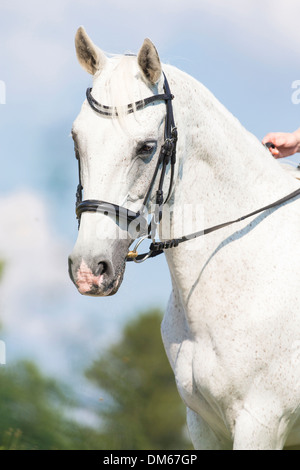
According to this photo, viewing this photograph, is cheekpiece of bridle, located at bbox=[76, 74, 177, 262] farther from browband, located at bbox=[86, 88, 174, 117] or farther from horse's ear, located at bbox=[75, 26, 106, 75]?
horse's ear, located at bbox=[75, 26, 106, 75]

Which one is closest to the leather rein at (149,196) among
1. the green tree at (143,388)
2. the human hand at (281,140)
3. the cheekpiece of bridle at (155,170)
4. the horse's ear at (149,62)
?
the cheekpiece of bridle at (155,170)

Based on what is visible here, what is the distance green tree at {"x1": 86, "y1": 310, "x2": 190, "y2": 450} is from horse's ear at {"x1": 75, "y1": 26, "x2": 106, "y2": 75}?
19677mm

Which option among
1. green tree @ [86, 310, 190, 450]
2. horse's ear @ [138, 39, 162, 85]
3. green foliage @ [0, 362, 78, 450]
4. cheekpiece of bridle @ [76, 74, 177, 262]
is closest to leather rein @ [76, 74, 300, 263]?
cheekpiece of bridle @ [76, 74, 177, 262]

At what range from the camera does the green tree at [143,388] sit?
76.4 ft

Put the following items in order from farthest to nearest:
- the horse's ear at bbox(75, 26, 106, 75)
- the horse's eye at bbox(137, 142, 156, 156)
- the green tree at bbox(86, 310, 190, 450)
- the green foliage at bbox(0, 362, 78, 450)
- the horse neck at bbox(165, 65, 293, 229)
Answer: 1. the green tree at bbox(86, 310, 190, 450)
2. the green foliage at bbox(0, 362, 78, 450)
3. the horse neck at bbox(165, 65, 293, 229)
4. the horse's ear at bbox(75, 26, 106, 75)
5. the horse's eye at bbox(137, 142, 156, 156)

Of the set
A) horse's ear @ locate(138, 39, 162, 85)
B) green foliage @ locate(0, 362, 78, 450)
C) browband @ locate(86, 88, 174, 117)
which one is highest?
horse's ear @ locate(138, 39, 162, 85)

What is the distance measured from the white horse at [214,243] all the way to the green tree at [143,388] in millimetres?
19256

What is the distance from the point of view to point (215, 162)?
3959mm

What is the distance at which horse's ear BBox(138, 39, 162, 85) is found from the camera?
3.54 metres

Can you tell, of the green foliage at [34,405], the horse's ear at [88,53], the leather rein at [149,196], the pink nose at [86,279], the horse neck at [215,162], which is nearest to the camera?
the pink nose at [86,279]

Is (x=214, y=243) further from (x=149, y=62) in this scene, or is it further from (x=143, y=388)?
(x=143, y=388)

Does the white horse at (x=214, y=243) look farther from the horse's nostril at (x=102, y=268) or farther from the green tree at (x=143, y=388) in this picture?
the green tree at (x=143, y=388)

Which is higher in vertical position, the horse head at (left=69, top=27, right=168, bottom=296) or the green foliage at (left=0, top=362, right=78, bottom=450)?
the horse head at (left=69, top=27, right=168, bottom=296)

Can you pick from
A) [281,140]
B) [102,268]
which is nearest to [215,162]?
[281,140]
